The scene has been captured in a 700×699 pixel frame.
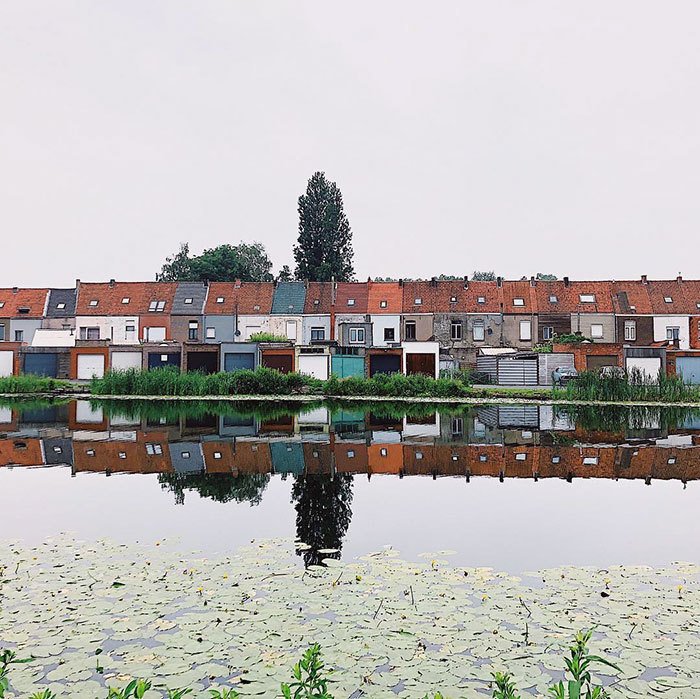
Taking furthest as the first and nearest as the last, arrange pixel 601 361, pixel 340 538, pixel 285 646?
1. pixel 601 361
2. pixel 340 538
3. pixel 285 646

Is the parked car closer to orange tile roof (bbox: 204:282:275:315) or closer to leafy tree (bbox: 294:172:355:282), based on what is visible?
orange tile roof (bbox: 204:282:275:315)

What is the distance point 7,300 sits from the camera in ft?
213

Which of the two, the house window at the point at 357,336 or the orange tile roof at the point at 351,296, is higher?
the orange tile roof at the point at 351,296

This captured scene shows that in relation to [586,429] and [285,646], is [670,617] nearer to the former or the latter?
[285,646]

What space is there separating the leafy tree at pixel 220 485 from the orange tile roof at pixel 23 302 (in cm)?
5385

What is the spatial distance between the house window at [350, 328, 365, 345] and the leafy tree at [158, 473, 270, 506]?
45815mm

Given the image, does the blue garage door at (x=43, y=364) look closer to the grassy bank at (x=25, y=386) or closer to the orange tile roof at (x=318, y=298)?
the grassy bank at (x=25, y=386)

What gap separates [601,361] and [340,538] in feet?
132

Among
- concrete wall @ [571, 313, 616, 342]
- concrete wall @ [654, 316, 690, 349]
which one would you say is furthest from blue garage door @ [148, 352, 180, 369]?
concrete wall @ [654, 316, 690, 349]

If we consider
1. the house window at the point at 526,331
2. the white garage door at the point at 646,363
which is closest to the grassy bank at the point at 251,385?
the white garage door at the point at 646,363

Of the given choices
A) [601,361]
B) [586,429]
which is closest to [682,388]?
[601,361]

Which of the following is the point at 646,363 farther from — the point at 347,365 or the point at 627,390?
the point at 347,365

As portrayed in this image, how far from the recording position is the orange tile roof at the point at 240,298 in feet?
206

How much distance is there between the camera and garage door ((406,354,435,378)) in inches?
1967
